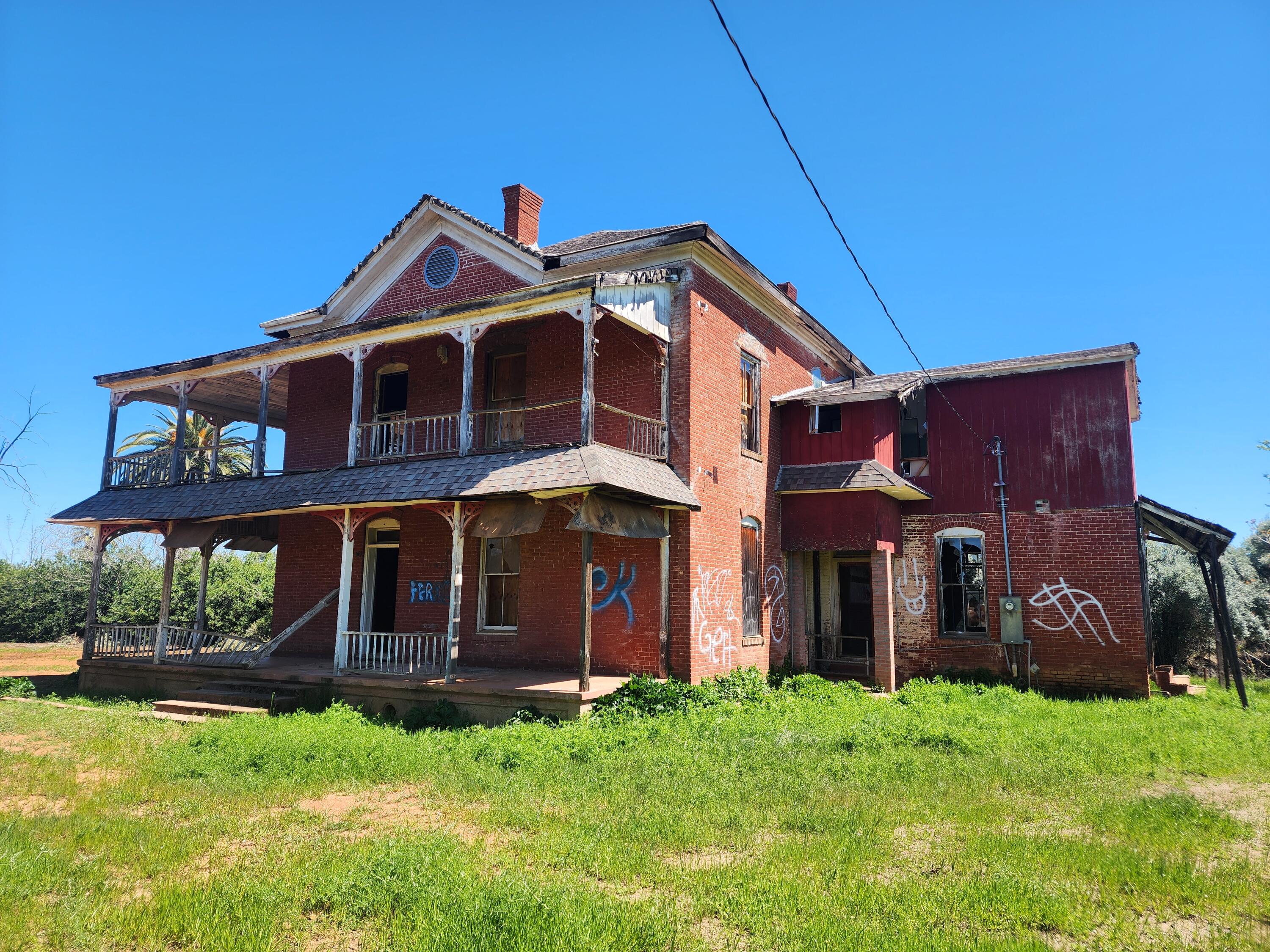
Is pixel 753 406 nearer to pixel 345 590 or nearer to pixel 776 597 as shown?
pixel 776 597

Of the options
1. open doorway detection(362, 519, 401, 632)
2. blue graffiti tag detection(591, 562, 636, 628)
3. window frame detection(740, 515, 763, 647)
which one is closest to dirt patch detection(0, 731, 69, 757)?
open doorway detection(362, 519, 401, 632)

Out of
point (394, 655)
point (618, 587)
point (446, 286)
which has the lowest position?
point (394, 655)

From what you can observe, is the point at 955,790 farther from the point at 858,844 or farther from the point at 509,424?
the point at 509,424

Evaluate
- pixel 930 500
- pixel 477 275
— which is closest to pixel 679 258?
pixel 477 275

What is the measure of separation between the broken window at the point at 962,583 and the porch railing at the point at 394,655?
34.6ft

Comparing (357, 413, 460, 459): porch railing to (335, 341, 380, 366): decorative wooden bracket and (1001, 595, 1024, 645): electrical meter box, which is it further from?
(1001, 595, 1024, 645): electrical meter box

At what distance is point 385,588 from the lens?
16.5 metres

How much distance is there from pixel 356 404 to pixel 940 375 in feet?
40.8

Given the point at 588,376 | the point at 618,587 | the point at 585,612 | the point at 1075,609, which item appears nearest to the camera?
the point at 585,612

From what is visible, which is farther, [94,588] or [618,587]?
[94,588]

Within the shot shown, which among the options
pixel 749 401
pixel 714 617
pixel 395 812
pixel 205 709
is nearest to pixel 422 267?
pixel 749 401

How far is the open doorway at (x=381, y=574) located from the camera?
16.1 m

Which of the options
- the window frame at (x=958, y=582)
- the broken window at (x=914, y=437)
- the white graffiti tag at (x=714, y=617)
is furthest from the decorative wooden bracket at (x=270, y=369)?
the window frame at (x=958, y=582)

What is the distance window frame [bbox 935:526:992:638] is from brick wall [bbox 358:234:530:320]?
10.4 metres
